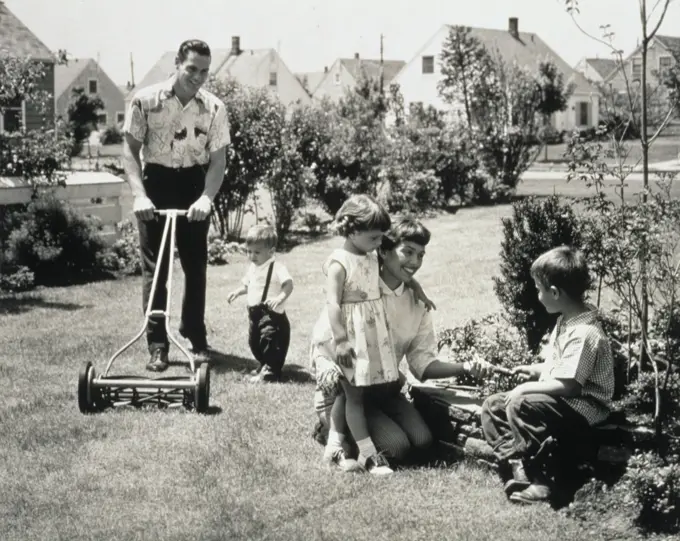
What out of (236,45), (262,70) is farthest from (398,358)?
(236,45)

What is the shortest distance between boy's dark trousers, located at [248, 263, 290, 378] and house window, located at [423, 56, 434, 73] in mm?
53539

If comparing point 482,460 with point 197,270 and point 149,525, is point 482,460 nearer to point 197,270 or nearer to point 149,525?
point 149,525

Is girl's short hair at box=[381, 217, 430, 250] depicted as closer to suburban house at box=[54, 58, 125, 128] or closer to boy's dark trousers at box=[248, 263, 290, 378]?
boy's dark trousers at box=[248, 263, 290, 378]

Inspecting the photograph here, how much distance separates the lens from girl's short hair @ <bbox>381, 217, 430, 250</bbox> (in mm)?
5160

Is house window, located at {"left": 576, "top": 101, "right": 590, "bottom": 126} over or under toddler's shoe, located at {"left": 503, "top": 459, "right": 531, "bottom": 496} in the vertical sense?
over

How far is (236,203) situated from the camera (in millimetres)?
15578

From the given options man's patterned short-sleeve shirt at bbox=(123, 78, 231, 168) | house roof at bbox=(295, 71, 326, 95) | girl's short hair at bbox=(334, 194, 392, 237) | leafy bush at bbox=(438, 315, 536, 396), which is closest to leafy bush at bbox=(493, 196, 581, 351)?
leafy bush at bbox=(438, 315, 536, 396)

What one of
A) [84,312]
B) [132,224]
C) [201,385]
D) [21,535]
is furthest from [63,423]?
[132,224]

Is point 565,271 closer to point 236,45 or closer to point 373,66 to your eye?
point 236,45

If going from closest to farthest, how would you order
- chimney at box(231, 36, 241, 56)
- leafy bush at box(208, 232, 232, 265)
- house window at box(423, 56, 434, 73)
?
leafy bush at box(208, 232, 232, 265) → house window at box(423, 56, 434, 73) → chimney at box(231, 36, 241, 56)

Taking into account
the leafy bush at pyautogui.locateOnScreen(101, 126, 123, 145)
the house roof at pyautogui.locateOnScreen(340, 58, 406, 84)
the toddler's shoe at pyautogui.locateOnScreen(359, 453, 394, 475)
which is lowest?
the toddler's shoe at pyautogui.locateOnScreen(359, 453, 394, 475)

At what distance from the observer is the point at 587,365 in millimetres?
4469

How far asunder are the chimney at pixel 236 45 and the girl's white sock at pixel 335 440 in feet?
239

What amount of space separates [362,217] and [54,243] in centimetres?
803
